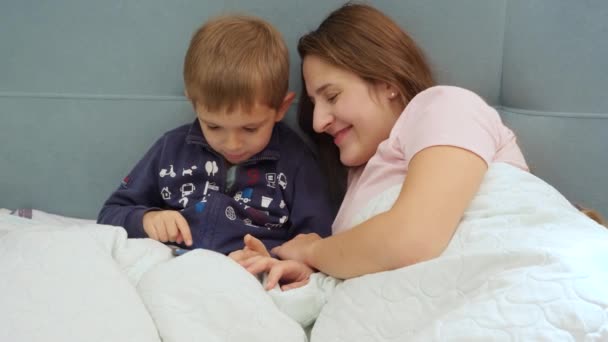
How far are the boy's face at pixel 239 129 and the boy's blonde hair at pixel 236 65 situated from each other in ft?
0.04

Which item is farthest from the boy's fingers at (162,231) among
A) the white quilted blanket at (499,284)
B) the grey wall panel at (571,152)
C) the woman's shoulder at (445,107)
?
the grey wall panel at (571,152)

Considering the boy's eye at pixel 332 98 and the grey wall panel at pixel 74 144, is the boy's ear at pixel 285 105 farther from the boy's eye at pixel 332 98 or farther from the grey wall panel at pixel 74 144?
the grey wall panel at pixel 74 144

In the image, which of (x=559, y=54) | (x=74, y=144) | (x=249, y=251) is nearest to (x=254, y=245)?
(x=249, y=251)

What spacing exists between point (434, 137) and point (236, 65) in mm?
371

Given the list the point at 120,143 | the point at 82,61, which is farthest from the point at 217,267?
the point at 82,61

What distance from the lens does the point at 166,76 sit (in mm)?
1212

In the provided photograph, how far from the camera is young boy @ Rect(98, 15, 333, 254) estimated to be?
3.33 feet

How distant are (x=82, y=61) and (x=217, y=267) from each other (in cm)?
62

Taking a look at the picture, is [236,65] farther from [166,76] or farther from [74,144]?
[74,144]

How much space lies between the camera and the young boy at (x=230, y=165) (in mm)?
1015

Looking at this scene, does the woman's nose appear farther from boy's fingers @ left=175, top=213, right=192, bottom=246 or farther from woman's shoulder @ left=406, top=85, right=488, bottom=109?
Answer: boy's fingers @ left=175, top=213, right=192, bottom=246

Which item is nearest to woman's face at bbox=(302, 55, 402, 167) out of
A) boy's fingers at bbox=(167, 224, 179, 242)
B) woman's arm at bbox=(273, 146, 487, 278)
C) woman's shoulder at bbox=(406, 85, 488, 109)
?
woman's shoulder at bbox=(406, 85, 488, 109)

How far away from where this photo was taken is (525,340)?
609 mm

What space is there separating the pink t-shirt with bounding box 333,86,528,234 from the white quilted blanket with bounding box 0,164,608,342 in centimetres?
6
